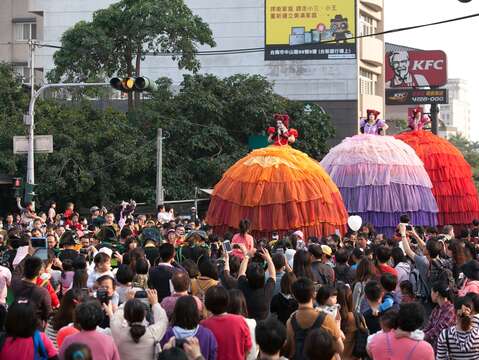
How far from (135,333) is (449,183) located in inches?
731

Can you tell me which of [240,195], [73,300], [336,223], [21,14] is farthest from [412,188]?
[21,14]

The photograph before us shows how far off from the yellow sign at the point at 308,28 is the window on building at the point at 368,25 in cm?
227

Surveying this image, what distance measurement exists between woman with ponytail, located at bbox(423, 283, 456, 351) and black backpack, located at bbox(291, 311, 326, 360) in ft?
4.39

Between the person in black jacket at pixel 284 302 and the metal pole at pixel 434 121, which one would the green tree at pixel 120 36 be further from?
the person in black jacket at pixel 284 302

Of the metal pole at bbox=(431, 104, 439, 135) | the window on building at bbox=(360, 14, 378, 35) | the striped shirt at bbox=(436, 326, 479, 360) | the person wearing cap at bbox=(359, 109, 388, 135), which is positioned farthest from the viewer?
the window on building at bbox=(360, 14, 378, 35)

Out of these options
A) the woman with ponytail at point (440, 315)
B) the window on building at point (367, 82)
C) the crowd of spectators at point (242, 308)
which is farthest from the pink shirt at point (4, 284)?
the window on building at point (367, 82)

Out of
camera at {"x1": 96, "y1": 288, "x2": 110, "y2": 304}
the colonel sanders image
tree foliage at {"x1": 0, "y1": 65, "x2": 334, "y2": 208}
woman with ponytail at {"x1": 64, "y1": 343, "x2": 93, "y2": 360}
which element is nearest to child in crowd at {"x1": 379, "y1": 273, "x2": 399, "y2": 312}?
camera at {"x1": 96, "y1": 288, "x2": 110, "y2": 304}

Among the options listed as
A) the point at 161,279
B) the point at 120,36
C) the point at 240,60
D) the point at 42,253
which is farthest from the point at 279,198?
the point at 240,60

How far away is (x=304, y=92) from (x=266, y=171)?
29.7 meters

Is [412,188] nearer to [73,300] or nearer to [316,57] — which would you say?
[73,300]

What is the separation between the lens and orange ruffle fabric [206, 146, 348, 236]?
21.5 meters

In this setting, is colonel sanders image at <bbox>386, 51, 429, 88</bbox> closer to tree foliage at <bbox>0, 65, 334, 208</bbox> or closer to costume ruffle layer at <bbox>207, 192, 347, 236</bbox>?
tree foliage at <bbox>0, 65, 334, 208</bbox>

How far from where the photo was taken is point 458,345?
834 centimetres

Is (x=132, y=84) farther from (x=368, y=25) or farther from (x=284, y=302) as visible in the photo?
(x=368, y=25)
